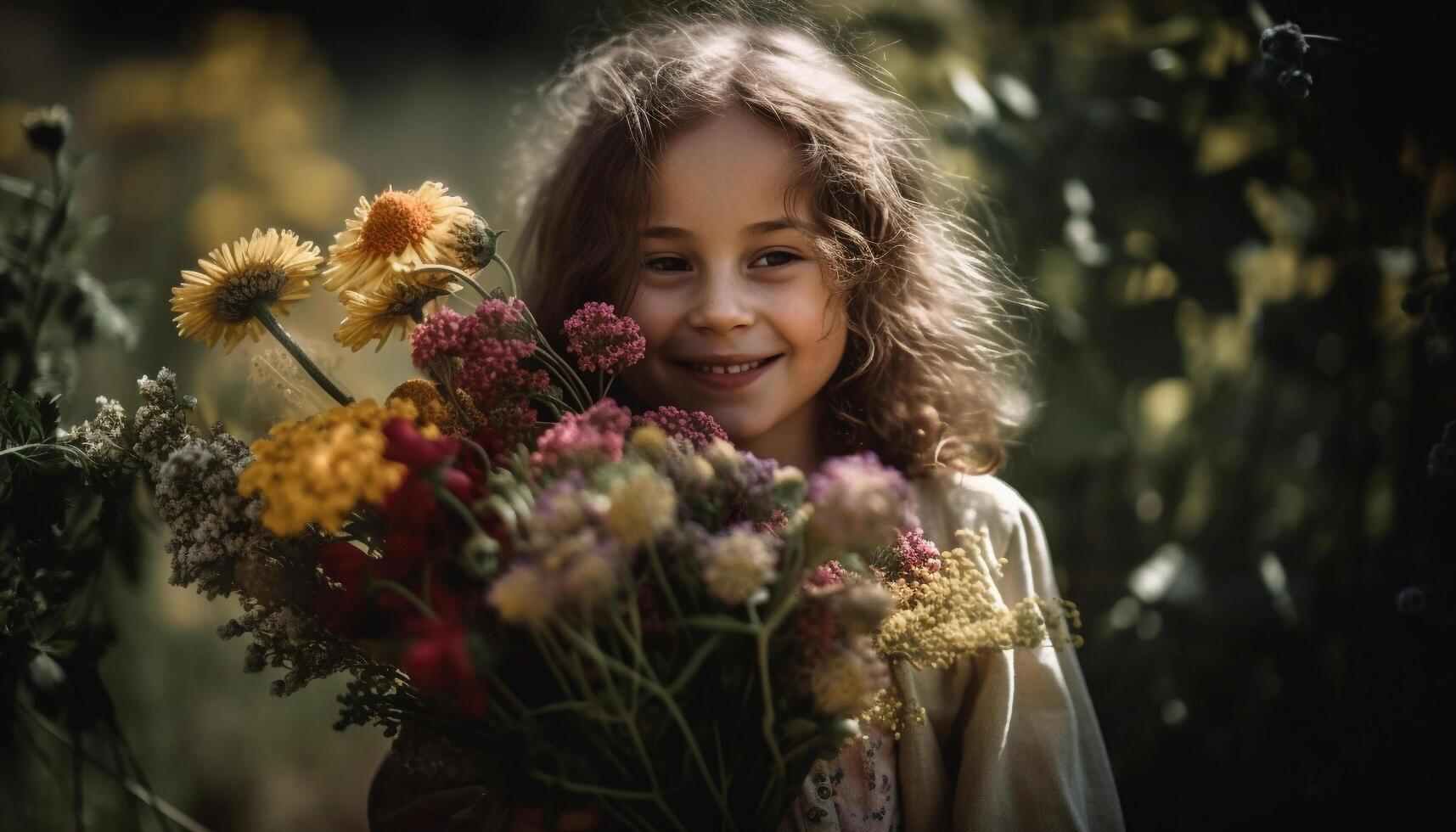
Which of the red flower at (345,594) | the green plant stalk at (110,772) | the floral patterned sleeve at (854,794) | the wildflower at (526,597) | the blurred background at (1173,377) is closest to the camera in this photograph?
the wildflower at (526,597)

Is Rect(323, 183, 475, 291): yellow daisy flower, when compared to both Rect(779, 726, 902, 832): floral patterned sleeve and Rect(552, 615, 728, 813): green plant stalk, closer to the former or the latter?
Rect(552, 615, 728, 813): green plant stalk

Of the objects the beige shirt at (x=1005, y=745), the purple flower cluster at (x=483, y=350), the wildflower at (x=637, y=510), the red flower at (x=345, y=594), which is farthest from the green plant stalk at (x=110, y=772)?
the beige shirt at (x=1005, y=745)

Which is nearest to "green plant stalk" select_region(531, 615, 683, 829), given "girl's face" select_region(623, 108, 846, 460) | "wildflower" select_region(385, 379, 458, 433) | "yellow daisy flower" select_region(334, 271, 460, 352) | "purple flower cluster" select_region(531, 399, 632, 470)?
"purple flower cluster" select_region(531, 399, 632, 470)

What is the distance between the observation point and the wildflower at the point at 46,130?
3.07 ft

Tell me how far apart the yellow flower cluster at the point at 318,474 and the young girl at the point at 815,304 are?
432mm

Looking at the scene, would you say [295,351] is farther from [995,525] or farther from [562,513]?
[995,525]

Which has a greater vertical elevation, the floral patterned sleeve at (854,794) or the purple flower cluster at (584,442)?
the purple flower cluster at (584,442)

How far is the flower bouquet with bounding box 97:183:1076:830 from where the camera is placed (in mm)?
579

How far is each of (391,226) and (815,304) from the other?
418 millimetres

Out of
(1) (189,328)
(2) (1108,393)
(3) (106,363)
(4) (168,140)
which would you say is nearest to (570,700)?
(1) (189,328)

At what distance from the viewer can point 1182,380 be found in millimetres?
1681

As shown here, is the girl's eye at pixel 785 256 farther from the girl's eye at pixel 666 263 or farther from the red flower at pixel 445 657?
the red flower at pixel 445 657

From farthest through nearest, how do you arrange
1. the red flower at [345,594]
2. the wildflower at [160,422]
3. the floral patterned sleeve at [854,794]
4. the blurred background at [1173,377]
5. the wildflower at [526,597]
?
the blurred background at [1173,377]
the floral patterned sleeve at [854,794]
the wildflower at [160,422]
the red flower at [345,594]
the wildflower at [526,597]

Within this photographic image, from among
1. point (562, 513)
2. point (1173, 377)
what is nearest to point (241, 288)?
point (562, 513)
